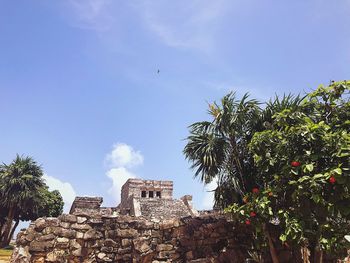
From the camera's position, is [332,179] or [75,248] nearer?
[332,179]

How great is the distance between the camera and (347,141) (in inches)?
232

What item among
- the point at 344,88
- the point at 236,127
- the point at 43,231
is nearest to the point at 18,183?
the point at 43,231

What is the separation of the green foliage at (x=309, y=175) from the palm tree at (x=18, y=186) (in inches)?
856

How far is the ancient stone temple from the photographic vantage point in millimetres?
14477

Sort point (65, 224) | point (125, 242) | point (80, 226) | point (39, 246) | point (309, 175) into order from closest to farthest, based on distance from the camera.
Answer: point (309, 175) → point (39, 246) → point (65, 224) → point (80, 226) → point (125, 242)

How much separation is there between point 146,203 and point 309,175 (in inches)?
683

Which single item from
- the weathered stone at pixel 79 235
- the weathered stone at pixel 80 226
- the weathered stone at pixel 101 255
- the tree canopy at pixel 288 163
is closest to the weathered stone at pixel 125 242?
the weathered stone at pixel 101 255

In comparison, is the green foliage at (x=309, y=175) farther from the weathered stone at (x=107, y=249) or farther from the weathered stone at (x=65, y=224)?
the weathered stone at (x=65, y=224)

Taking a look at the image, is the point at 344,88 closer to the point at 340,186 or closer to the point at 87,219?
the point at 340,186

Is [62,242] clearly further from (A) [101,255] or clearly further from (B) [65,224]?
(A) [101,255]

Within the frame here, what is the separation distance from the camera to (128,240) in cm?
756

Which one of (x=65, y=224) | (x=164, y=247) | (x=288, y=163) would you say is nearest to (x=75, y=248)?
(x=65, y=224)

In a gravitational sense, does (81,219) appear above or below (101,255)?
above

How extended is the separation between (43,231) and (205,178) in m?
3.83
